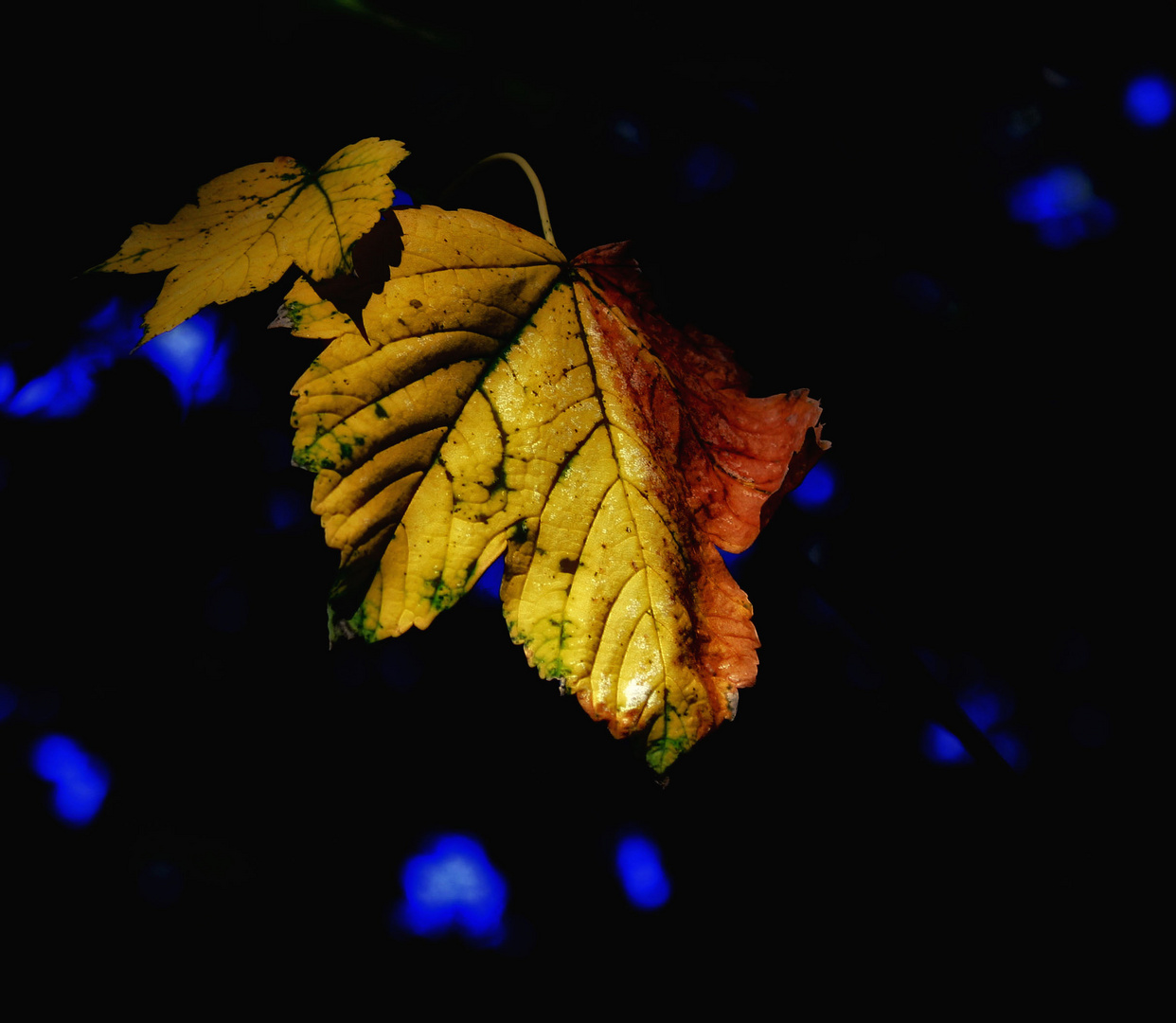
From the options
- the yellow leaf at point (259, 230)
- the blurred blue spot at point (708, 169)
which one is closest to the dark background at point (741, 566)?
the blurred blue spot at point (708, 169)

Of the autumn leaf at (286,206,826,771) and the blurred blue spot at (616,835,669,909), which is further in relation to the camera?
the blurred blue spot at (616,835,669,909)

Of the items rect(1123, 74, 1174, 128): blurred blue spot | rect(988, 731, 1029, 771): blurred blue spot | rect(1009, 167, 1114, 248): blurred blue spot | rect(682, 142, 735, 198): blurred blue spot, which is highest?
rect(1123, 74, 1174, 128): blurred blue spot

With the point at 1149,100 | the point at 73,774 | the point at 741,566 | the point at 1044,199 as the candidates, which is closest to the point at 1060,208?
the point at 1044,199

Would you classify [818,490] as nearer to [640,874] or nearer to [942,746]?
[942,746]

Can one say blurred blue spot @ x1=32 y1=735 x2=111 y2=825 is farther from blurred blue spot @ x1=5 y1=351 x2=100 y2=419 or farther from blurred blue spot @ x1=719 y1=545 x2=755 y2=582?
blurred blue spot @ x1=719 y1=545 x2=755 y2=582

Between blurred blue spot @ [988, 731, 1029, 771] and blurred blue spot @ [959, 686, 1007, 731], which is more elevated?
blurred blue spot @ [959, 686, 1007, 731]

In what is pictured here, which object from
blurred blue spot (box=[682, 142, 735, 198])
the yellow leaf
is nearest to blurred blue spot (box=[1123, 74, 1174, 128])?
blurred blue spot (box=[682, 142, 735, 198])

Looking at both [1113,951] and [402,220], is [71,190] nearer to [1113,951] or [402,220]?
[402,220]
